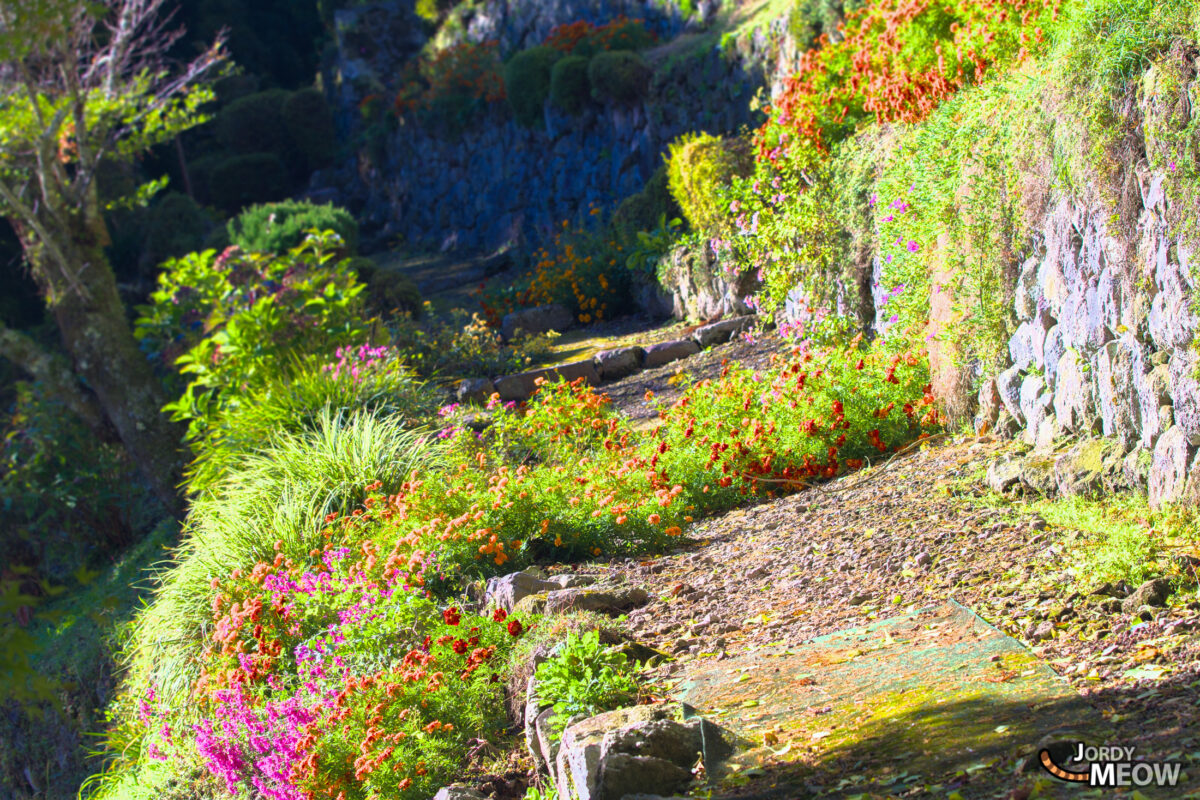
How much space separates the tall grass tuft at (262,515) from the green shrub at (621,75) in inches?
328

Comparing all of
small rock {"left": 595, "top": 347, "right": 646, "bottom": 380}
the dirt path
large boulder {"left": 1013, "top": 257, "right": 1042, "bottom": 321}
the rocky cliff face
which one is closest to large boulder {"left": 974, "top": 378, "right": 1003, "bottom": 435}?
the dirt path

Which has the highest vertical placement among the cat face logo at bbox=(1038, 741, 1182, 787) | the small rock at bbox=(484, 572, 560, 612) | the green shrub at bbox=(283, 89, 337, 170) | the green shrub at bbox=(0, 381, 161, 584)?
the green shrub at bbox=(283, 89, 337, 170)

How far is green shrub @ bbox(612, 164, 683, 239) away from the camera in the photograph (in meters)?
10.5

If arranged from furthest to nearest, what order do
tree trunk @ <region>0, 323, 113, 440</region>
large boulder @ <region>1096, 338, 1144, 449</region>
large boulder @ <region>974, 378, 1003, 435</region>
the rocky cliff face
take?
1. the rocky cliff face
2. tree trunk @ <region>0, 323, 113, 440</region>
3. large boulder @ <region>974, 378, 1003, 435</region>
4. large boulder @ <region>1096, 338, 1144, 449</region>

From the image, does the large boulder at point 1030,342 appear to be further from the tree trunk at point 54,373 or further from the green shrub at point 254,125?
the green shrub at point 254,125

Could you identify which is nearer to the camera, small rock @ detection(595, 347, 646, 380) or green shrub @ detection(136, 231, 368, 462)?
green shrub @ detection(136, 231, 368, 462)

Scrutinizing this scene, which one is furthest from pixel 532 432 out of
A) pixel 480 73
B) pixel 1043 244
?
pixel 480 73

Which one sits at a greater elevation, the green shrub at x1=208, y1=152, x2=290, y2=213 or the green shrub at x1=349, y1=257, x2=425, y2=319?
the green shrub at x1=208, y1=152, x2=290, y2=213

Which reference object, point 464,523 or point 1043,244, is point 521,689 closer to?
point 464,523

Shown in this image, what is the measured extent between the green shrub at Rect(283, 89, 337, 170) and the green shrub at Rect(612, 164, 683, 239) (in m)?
12.6

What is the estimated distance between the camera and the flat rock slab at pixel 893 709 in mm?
2141

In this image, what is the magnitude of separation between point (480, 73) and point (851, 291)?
41.4 ft

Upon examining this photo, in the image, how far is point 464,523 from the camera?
14.3 feet

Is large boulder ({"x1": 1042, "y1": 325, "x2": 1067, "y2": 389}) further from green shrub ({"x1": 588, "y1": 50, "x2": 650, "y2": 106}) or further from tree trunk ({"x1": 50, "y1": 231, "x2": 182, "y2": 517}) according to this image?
green shrub ({"x1": 588, "y1": 50, "x2": 650, "y2": 106})
